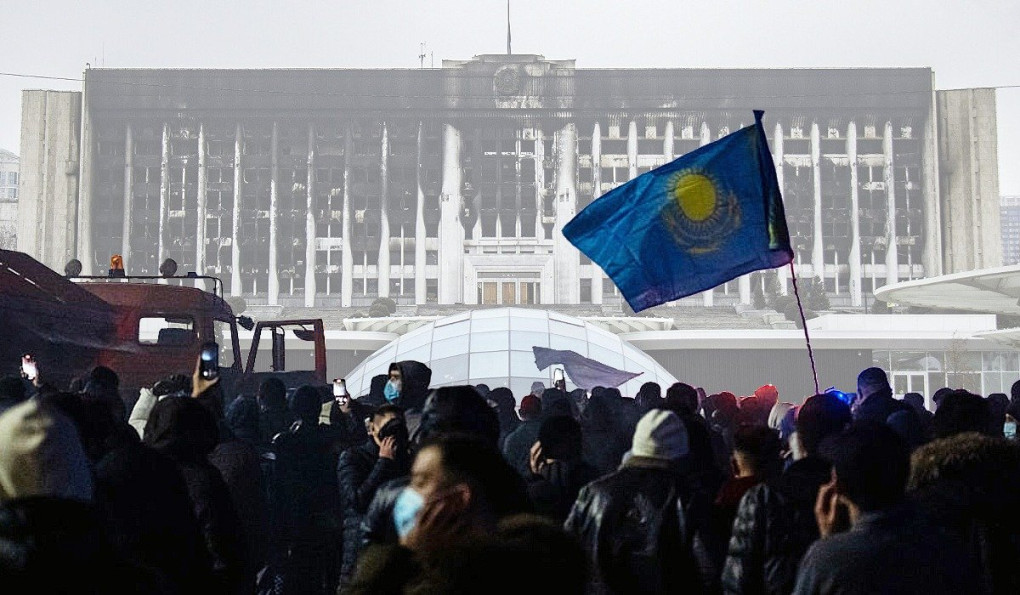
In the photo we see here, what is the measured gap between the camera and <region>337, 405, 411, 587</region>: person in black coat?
19.8 ft

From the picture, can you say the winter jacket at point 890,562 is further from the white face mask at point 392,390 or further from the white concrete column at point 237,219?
the white concrete column at point 237,219

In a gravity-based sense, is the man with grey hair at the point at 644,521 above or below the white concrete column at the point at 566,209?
below

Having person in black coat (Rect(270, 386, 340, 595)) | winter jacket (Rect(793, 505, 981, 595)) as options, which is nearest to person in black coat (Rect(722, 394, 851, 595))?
winter jacket (Rect(793, 505, 981, 595))

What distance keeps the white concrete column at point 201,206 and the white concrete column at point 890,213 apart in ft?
208

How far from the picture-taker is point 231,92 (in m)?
110

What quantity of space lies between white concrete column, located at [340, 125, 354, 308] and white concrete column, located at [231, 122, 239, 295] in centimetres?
950

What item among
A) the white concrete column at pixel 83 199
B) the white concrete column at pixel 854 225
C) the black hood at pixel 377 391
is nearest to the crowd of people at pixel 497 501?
the black hood at pixel 377 391

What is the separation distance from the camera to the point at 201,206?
111875 millimetres

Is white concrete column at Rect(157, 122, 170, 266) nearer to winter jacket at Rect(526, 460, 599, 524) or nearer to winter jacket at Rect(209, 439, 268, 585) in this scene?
winter jacket at Rect(209, 439, 268, 585)

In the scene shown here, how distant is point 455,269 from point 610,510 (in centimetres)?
10651

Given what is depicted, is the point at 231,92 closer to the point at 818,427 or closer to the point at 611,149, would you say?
the point at 611,149

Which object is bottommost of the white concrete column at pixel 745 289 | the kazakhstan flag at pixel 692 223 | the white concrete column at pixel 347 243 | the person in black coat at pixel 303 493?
the person in black coat at pixel 303 493

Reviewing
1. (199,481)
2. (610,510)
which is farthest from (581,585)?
(199,481)

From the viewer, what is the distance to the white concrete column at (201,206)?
111438mm
